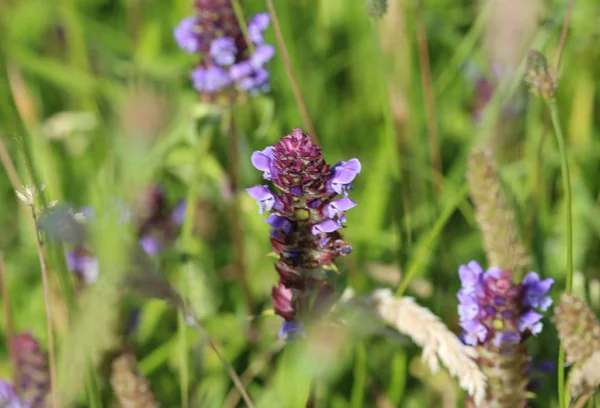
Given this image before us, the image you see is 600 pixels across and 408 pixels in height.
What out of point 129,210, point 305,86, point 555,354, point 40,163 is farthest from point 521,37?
point 40,163

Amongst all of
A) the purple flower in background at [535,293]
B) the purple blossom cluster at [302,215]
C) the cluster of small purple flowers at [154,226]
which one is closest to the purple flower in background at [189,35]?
the cluster of small purple flowers at [154,226]

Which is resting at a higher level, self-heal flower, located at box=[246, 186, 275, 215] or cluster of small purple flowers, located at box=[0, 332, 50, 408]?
self-heal flower, located at box=[246, 186, 275, 215]

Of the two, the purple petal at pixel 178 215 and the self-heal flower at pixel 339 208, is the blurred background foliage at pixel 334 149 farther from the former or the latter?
the self-heal flower at pixel 339 208

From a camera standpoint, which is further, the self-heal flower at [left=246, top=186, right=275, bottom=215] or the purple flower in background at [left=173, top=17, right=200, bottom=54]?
the purple flower in background at [left=173, top=17, right=200, bottom=54]

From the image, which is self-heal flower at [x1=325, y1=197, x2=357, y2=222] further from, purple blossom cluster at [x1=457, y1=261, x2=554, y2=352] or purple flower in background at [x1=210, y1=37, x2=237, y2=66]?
purple flower in background at [x1=210, y1=37, x2=237, y2=66]

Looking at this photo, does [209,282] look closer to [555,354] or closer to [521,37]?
[555,354]

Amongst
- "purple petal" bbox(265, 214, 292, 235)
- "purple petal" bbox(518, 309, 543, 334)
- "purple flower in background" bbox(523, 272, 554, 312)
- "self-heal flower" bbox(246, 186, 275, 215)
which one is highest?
"self-heal flower" bbox(246, 186, 275, 215)

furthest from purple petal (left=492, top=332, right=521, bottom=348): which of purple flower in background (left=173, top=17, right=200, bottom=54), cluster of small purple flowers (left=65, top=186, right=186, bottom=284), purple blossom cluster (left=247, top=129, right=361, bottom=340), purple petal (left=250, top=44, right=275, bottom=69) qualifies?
cluster of small purple flowers (left=65, top=186, right=186, bottom=284)
